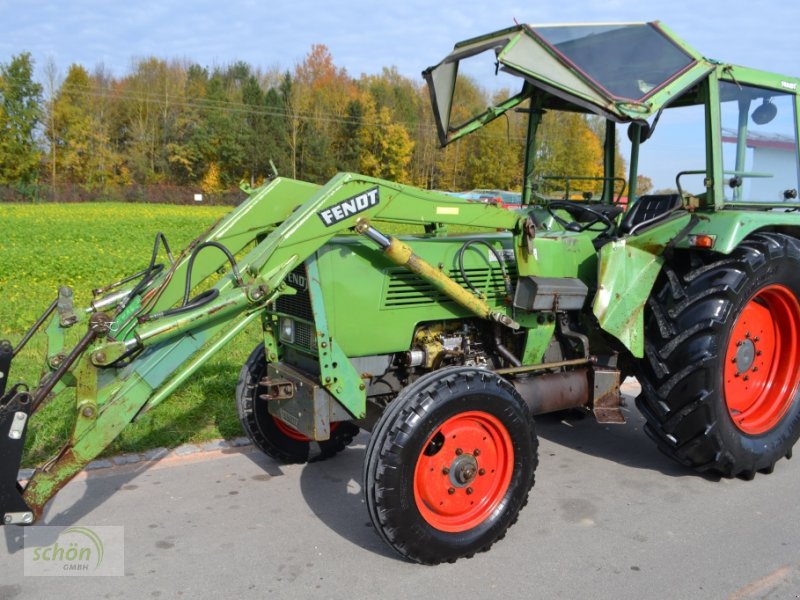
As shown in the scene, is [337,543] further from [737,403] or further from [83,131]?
[83,131]

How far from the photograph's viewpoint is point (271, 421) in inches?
174

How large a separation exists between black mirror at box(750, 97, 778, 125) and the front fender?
92 cm

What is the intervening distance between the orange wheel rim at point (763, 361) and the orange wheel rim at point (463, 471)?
1.74 metres

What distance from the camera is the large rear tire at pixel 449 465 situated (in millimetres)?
3135

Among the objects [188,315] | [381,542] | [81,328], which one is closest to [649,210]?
[381,542]

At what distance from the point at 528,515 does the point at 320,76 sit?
60.8 m

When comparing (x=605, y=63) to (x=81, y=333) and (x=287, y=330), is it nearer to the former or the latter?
(x=287, y=330)

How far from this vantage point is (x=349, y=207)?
3.34m

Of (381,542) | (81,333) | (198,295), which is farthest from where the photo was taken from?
(81,333)

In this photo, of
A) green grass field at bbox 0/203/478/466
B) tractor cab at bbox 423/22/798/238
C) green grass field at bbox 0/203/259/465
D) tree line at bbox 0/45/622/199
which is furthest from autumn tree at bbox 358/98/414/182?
tractor cab at bbox 423/22/798/238

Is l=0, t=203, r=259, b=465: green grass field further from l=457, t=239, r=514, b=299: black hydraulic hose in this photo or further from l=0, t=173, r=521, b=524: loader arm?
l=457, t=239, r=514, b=299: black hydraulic hose

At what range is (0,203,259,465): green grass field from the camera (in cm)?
480

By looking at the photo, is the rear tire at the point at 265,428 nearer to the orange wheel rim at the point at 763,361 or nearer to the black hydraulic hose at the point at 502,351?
the black hydraulic hose at the point at 502,351

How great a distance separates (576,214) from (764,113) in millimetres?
1358
